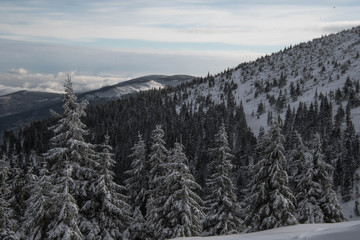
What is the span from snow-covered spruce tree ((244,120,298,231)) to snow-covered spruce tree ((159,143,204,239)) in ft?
16.4

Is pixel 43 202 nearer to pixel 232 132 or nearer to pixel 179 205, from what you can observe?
pixel 179 205

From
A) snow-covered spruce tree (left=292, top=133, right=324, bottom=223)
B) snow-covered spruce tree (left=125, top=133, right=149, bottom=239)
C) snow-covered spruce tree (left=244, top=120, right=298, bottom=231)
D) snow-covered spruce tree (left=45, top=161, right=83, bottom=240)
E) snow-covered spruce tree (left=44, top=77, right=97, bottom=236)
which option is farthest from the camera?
snow-covered spruce tree (left=292, top=133, right=324, bottom=223)

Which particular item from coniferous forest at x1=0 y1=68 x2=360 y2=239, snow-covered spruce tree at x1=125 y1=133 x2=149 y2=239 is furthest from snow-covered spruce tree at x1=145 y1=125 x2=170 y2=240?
snow-covered spruce tree at x1=125 y1=133 x2=149 y2=239

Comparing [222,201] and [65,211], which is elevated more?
[65,211]

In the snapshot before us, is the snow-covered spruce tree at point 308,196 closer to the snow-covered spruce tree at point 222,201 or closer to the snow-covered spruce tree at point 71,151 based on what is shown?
the snow-covered spruce tree at point 222,201

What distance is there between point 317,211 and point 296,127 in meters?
97.5

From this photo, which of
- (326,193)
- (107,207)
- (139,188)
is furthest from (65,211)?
(326,193)

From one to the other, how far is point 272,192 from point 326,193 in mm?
6823

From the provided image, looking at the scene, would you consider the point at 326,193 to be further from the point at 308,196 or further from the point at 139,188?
the point at 139,188

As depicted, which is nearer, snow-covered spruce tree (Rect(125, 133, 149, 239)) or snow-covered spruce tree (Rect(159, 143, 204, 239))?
snow-covered spruce tree (Rect(159, 143, 204, 239))

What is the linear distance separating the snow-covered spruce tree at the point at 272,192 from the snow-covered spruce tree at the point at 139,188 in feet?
31.2

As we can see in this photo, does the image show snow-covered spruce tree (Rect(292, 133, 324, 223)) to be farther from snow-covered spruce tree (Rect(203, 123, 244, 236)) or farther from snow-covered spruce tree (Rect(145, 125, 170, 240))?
snow-covered spruce tree (Rect(145, 125, 170, 240))

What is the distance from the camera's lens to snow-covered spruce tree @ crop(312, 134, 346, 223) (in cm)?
2691

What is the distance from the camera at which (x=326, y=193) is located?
1079 inches
